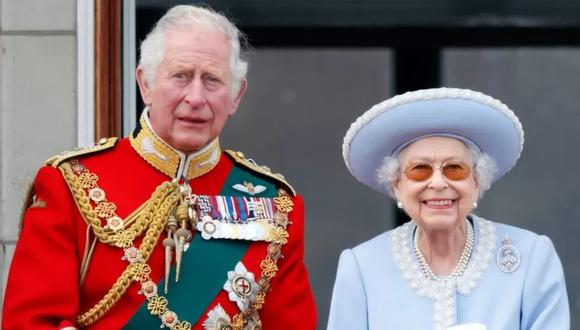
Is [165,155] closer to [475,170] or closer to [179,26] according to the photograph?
[179,26]

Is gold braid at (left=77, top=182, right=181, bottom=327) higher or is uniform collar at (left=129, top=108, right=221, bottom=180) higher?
uniform collar at (left=129, top=108, right=221, bottom=180)

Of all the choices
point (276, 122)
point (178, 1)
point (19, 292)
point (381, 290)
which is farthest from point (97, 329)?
point (276, 122)

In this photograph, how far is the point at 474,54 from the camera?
287 inches

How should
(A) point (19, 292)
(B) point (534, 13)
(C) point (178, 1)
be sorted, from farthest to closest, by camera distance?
1. (B) point (534, 13)
2. (C) point (178, 1)
3. (A) point (19, 292)

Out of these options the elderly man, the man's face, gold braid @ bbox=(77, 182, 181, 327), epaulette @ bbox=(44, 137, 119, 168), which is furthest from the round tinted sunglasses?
epaulette @ bbox=(44, 137, 119, 168)

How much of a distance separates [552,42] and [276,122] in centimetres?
112

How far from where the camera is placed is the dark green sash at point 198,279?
15.2 feet

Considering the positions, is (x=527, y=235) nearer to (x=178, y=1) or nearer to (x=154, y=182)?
(x=154, y=182)

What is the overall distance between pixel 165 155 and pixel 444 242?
0.74 metres

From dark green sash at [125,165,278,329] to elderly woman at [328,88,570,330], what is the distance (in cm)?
29

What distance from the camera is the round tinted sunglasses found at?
180 inches

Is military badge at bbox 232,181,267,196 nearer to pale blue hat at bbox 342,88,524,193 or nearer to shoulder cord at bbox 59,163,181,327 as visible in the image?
shoulder cord at bbox 59,163,181,327

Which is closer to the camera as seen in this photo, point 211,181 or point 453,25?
point 211,181

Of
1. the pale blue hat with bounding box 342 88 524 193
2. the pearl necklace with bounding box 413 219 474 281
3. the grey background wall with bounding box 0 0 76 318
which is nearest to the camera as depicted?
the pale blue hat with bounding box 342 88 524 193
